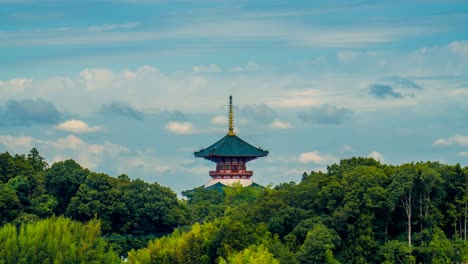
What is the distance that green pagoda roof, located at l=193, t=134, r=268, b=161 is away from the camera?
65.1 m

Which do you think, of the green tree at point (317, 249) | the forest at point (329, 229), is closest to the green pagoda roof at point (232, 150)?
the forest at point (329, 229)

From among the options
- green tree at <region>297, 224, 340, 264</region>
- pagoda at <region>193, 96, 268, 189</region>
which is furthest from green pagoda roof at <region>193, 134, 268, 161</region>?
green tree at <region>297, 224, 340, 264</region>

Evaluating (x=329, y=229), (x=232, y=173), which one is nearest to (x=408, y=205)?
(x=329, y=229)

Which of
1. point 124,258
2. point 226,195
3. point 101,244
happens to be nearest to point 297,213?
point 101,244

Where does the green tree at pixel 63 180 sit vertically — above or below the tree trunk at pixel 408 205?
above

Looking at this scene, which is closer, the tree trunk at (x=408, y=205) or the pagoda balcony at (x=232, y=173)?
the tree trunk at (x=408, y=205)

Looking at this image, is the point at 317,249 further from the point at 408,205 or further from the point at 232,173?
the point at 232,173

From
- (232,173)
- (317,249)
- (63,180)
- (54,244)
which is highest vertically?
(232,173)

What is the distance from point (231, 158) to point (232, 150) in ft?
2.45

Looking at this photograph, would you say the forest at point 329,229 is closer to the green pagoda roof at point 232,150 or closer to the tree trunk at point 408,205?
A: the tree trunk at point 408,205

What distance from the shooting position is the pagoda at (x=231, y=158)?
65312mm

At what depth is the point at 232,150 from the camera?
65250 mm

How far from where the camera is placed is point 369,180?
38.0m

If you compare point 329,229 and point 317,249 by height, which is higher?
point 329,229
